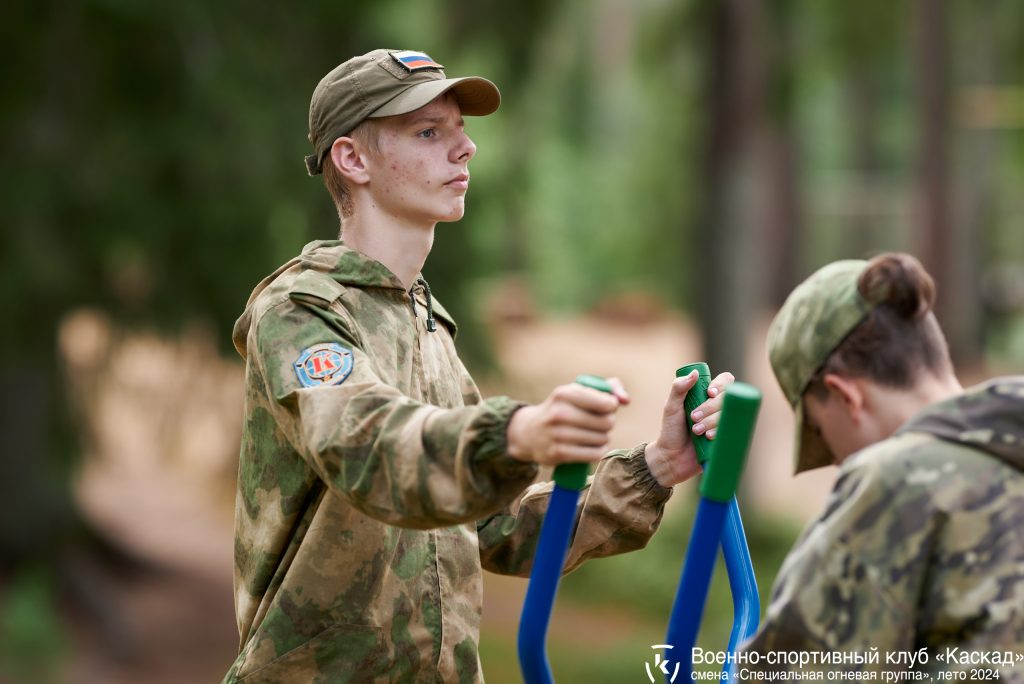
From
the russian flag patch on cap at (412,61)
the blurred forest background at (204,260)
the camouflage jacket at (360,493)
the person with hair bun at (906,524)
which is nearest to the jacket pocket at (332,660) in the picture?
the camouflage jacket at (360,493)

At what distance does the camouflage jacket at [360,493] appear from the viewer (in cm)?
217

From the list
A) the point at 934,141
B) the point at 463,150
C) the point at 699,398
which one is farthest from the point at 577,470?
the point at 934,141

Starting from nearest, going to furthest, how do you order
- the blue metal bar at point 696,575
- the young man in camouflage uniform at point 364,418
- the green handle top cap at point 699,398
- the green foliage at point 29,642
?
the blue metal bar at point 696,575
the young man in camouflage uniform at point 364,418
the green handle top cap at point 699,398
the green foliage at point 29,642

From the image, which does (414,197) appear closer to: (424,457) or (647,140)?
(424,457)

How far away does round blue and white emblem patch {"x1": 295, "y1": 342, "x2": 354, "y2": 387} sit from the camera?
7.57 feet

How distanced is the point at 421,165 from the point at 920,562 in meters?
1.21

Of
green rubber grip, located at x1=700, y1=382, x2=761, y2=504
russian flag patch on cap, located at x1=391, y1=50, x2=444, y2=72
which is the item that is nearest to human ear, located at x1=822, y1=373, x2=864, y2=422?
green rubber grip, located at x1=700, y1=382, x2=761, y2=504

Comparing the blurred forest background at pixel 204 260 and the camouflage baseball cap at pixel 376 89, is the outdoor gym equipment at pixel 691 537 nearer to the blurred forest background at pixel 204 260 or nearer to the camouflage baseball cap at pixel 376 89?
the camouflage baseball cap at pixel 376 89

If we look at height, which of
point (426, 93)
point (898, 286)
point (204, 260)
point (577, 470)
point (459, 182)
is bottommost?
point (204, 260)

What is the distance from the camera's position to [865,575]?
2.00 m

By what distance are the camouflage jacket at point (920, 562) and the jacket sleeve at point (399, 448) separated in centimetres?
48

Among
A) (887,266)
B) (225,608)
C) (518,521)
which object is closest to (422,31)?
(225,608)

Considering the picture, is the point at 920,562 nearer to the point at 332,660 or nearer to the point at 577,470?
the point at 577,470

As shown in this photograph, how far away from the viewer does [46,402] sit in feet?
31.2
